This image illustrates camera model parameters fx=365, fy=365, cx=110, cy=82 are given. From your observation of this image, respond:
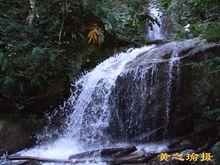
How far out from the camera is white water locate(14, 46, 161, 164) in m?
7.38

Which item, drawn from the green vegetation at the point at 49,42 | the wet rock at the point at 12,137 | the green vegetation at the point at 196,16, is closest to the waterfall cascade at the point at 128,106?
the wet rock at the point at 12,137

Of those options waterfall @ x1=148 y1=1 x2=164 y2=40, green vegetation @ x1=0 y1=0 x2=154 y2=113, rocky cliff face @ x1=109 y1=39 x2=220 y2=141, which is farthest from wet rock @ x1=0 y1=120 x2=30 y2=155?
waterfall @ x1=148 y1=1 x2=164 y2=40

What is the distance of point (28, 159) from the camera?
22.1 ft

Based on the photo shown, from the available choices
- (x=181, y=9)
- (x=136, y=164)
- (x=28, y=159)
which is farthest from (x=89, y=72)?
(x=181, y=9)

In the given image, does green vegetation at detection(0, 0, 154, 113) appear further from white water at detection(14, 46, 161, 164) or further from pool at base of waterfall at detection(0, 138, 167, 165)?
pool at base of waterfall at detection(0, 138, 167, 165)

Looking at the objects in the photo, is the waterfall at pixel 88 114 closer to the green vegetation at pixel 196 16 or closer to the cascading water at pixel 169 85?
the cascading water at pixel 169 85

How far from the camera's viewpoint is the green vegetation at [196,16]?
747 cm

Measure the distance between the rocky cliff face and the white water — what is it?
Result: 0.28 metres

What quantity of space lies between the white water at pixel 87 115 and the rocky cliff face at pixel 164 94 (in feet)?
0.91

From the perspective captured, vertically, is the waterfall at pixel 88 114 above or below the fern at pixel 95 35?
below

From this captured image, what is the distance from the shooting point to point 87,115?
25.8ft

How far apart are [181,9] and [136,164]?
7.03m

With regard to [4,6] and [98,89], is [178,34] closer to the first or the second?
[98,89]

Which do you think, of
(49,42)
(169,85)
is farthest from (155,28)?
(169,85)
